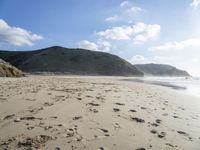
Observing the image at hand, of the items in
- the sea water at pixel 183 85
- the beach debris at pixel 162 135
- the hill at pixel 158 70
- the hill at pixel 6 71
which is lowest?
the beach debris at pixel 162 135

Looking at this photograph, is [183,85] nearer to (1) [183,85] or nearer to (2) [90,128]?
(1) [183,85]

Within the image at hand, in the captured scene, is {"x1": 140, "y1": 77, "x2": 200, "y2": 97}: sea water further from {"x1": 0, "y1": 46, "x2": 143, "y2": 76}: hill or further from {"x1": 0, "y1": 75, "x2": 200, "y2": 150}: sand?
{"x1": 0, "y1": 46, "x2": 143, "y2": 76}: hill

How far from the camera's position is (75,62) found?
95.9m

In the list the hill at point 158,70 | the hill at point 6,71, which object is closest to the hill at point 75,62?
the hill at point 158,70

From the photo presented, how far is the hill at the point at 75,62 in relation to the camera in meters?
89.4

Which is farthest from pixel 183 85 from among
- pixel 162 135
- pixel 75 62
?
pixel 75 62

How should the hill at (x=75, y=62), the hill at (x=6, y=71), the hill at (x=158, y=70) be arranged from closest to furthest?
the hill at (x=6, y=71), the hill at (x=75, y=62), the hill at (x=158, y=70)

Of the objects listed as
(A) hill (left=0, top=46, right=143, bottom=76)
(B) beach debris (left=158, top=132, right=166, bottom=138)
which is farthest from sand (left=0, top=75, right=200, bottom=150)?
(A) hill (left=0, top=46, right=143, bottom=76)

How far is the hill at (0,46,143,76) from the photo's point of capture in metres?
89.4

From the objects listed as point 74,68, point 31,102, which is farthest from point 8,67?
point 74,68

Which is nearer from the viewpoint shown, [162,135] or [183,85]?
[162,135]

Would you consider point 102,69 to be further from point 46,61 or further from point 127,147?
point 127,147

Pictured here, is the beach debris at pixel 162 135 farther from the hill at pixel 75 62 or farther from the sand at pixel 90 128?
the hill at pixel 75 62

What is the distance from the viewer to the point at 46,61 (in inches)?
3644
